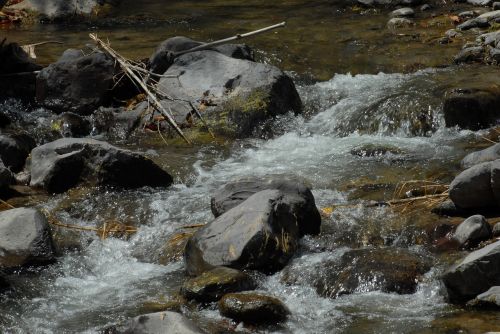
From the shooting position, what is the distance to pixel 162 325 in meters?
4.70

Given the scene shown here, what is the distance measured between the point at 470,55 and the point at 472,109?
2.25 metres

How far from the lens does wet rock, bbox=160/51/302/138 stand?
921cm

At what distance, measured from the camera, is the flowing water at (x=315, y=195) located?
5309 mm

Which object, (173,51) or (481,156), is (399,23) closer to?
(173,51)

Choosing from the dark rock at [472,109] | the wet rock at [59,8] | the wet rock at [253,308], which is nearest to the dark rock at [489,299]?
the wet rock at [253,308]

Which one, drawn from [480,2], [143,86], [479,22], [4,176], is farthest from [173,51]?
[480,2]

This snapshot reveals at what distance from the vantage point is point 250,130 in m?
9.12

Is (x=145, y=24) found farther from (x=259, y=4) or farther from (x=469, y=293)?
(x=469, y=293)

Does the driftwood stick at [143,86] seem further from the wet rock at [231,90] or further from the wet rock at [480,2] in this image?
the wet rock at [480,2]

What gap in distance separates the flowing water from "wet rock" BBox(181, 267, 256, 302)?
10 cm

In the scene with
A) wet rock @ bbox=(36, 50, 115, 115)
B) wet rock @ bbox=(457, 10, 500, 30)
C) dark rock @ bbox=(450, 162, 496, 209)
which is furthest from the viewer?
wet rock @ bbox=(457, 10, 500, 30)

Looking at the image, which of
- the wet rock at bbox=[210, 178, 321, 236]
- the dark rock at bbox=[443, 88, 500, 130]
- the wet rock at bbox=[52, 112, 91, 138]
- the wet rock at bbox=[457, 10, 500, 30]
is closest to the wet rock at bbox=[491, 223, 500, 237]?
the wet rock at bbox=[210, 178, 321, 236]

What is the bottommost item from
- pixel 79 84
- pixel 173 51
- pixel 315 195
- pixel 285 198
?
pixel 315 195

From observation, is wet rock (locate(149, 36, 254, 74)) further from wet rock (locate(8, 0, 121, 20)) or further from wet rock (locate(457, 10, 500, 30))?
wet rock (locate(8, 0, 121, 20))
